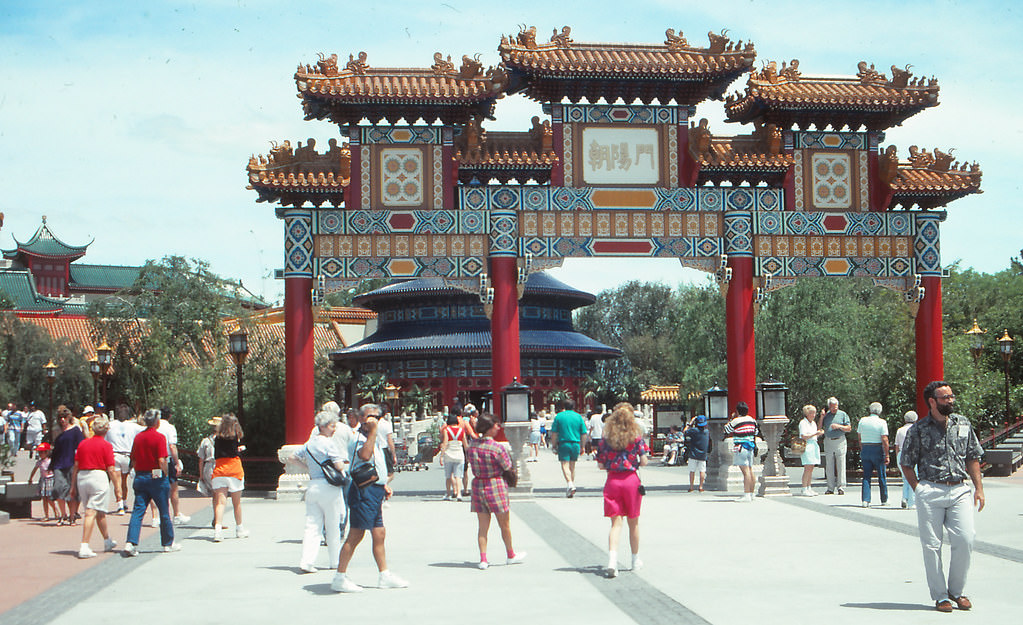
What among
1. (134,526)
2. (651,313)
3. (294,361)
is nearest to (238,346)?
(294,361)

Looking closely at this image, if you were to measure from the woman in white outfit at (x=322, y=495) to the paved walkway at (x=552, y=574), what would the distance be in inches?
13.1

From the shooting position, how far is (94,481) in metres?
15.5

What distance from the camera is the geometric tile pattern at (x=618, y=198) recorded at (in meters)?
26.3

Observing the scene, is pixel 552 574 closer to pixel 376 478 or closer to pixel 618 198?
pixel 376 478

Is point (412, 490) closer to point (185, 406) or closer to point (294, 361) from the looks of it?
point (294, 361)

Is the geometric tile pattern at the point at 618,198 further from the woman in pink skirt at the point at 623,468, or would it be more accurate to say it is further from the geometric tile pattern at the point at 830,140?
the woman in pink skirt at the point at 623,468

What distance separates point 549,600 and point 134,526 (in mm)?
6092

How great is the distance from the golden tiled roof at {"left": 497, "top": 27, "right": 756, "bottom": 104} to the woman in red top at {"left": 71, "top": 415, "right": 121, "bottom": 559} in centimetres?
1310

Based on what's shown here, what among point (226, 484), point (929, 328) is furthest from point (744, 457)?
point (226, 484)

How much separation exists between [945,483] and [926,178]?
18.1m

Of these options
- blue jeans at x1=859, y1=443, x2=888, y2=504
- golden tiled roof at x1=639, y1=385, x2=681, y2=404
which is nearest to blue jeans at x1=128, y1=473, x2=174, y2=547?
blue jeans at x1=859, y1=443, x2=888, y2=504

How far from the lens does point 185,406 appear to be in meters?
33.6

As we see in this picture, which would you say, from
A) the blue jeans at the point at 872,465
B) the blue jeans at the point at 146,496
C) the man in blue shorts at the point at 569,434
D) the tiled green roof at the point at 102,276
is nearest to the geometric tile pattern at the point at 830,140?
the blue jeans at the point at 872,465

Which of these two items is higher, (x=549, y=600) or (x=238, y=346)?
(x=238, y=346)
